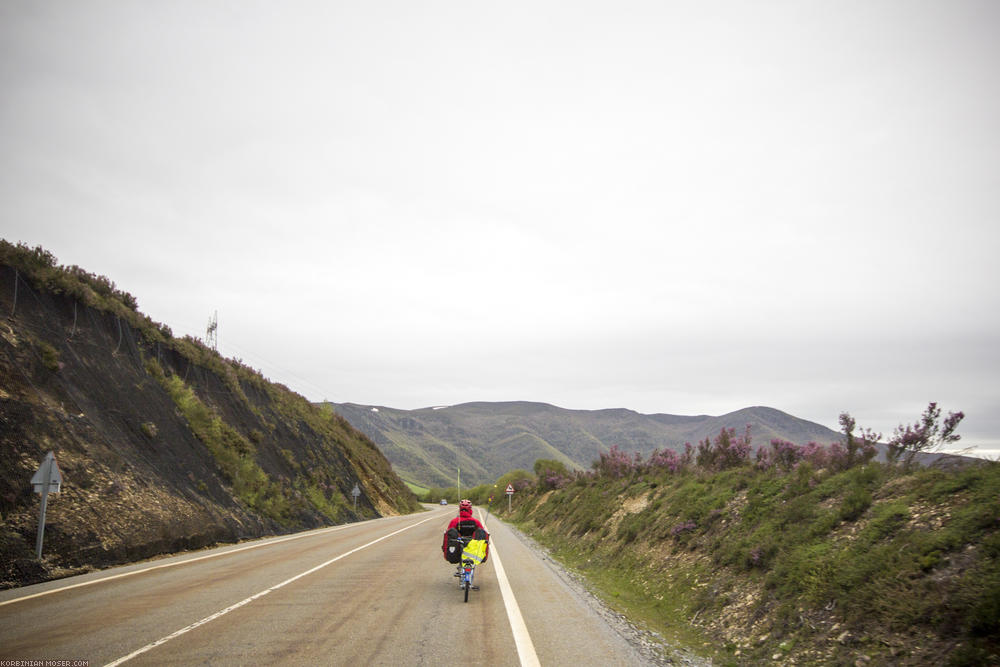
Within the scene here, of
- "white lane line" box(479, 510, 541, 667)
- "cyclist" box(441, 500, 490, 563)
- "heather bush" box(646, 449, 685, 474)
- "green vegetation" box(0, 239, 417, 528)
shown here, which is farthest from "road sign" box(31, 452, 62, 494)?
"heather bush" box(646, 449, 685, 474)

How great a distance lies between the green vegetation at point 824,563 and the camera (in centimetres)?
530

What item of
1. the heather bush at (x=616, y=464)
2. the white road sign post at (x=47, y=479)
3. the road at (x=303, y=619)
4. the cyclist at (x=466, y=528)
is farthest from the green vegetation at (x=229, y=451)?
the cyclist at (x=466, y=528)

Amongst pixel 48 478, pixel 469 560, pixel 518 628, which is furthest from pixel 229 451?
pixel 518 628

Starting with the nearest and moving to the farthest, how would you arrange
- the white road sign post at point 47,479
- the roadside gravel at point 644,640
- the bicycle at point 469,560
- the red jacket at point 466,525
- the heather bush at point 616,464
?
the roadside gravel at point 644,640 < the bicycle at point 469,560 < the red jacket at point 466,525 < the white road sign post at point 47,479 < the heather bush at point 616,464

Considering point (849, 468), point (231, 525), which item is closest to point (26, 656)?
point (849, 468)

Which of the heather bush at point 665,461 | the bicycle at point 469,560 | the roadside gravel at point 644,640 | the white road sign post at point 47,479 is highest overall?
the white road sign post at point 47,479

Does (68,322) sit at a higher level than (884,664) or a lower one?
higher

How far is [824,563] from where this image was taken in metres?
7.18

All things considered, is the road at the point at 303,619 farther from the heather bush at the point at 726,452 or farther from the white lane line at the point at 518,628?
the heather bush at the point at 726,452

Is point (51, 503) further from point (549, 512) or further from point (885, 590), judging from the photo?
point (549, 512)

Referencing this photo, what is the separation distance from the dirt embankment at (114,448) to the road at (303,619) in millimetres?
1969

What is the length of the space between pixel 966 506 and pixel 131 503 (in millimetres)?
19022

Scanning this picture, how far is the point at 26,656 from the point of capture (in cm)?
581

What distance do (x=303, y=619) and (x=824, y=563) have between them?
23.9 ft
